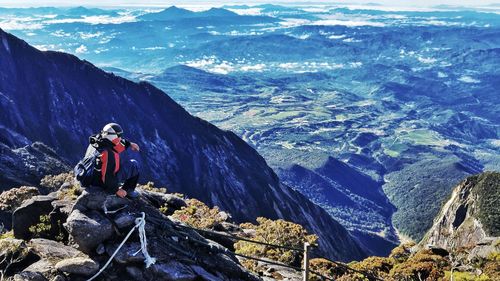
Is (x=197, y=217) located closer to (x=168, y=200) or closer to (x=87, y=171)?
(x=168, y=200)

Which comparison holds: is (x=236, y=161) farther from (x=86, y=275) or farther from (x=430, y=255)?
(x=86, y=275)

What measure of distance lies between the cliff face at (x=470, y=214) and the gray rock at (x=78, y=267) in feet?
347

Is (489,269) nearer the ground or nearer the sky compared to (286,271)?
nearer the ground

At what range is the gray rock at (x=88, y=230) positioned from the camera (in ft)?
66.7

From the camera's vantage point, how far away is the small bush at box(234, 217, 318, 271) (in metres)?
32.9

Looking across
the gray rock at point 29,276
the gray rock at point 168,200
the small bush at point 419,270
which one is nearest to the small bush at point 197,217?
the gray rock at point 168,200

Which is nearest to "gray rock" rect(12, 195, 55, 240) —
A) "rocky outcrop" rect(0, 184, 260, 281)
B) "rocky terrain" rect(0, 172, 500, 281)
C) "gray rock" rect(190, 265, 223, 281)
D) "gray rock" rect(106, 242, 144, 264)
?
"rocky terrain" rect(0, 172, 500, 281)

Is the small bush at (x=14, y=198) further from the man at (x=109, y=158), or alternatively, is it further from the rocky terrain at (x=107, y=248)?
the man at (x=109, y=158)

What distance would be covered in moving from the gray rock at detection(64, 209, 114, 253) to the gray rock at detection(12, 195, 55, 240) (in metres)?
4.23

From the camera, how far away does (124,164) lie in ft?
77.8

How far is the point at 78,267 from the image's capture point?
65.2 ft

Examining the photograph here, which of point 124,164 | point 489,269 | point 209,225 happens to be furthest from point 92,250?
point 489,269

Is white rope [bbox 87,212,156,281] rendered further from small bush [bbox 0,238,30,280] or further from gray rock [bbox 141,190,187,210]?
gray rock [bbox 141,190,187,210]

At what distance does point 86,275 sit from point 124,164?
5.47 meters
